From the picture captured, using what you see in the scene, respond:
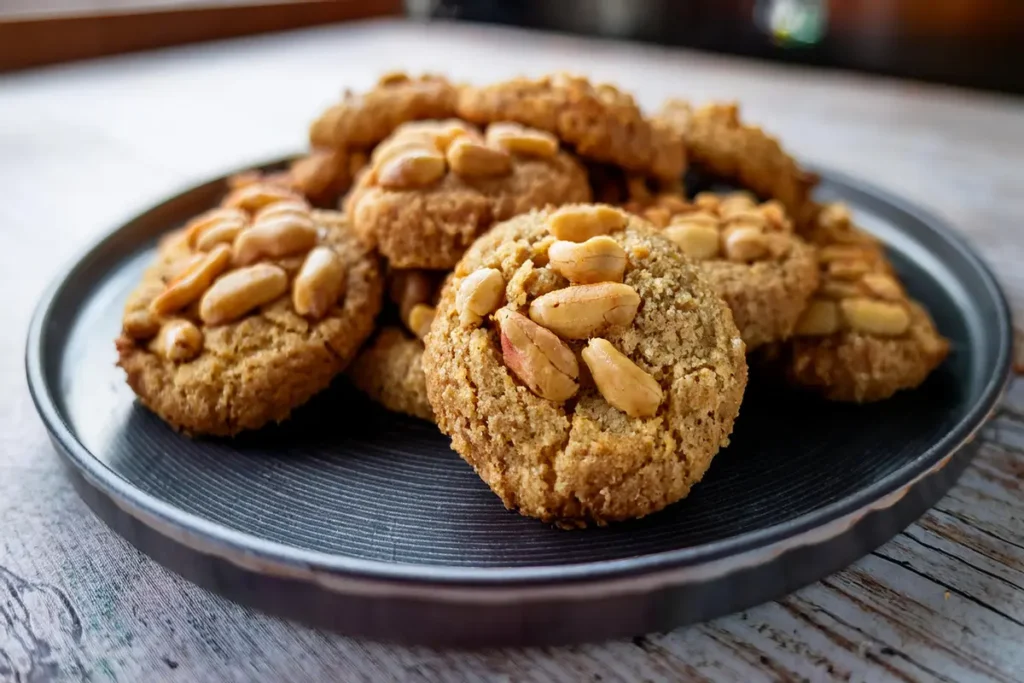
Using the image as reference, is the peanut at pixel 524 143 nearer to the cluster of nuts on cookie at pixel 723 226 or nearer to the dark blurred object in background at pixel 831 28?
the cluster of nuts on cookie at pixel 723 226

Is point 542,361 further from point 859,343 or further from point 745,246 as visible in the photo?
point 859,343

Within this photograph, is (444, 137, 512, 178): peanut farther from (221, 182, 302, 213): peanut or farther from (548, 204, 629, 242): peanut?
(221, 182, 302, 213): peanut

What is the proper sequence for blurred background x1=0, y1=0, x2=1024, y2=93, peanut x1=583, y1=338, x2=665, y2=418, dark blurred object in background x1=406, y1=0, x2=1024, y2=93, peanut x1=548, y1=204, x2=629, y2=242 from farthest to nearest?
dark blurred object in background x1=406, y1=0, x2=1024, y2=93 → blurred background x1=0, y1=0, x2=1024, y2=93 → peanut x1=548, y1=204, x2=629, y2=242 → peanut x1=583, y1=338, x2=665, y2=418

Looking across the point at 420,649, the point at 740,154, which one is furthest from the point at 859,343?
the point at 420,649

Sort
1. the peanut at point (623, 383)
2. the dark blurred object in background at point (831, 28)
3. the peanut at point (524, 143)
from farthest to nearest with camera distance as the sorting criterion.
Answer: the dark blurred object in background at point (831, 28)
the peanut at point (524, 143)
the peanut at point (623, 383)

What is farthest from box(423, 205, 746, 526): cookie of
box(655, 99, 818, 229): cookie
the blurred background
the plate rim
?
the blurred background

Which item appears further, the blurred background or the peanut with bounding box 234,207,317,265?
the blurred background

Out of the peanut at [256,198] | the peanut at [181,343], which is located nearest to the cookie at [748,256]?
the peanut at [256,198]
